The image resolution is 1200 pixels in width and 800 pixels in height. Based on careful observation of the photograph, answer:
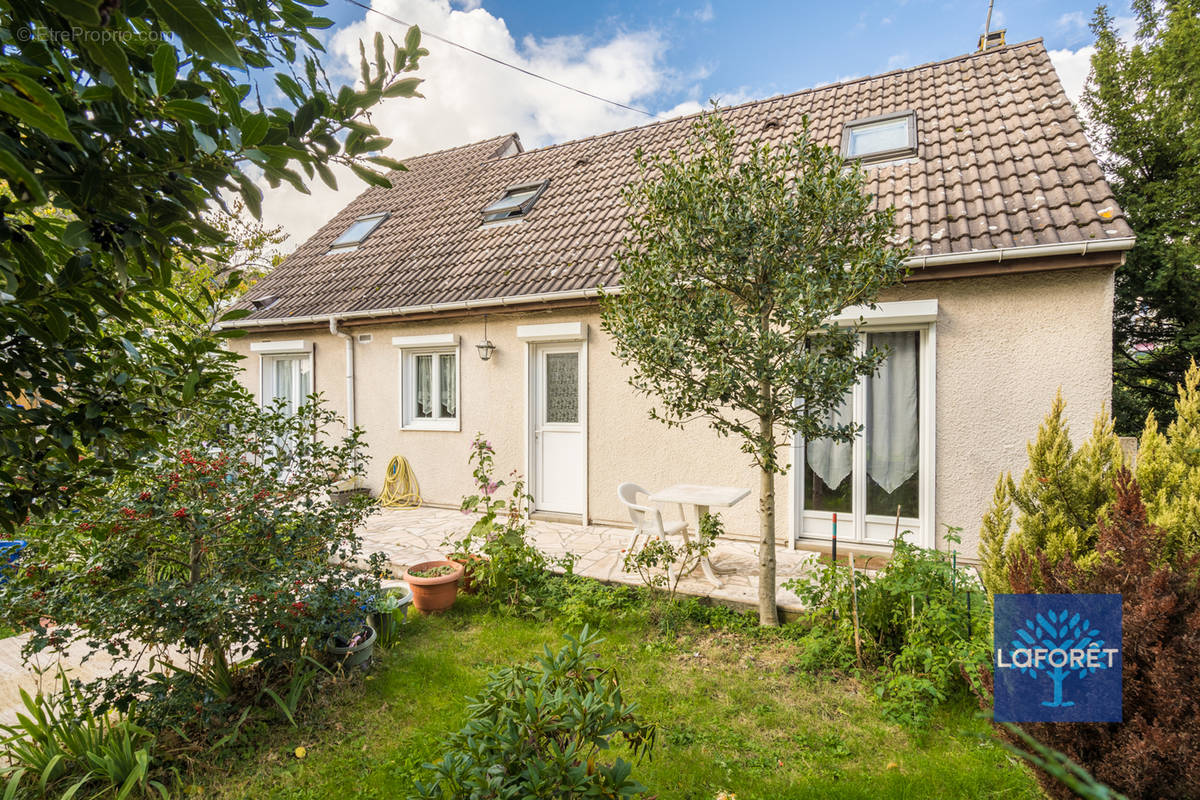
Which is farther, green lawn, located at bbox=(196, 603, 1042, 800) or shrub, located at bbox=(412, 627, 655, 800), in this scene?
green lawn, located at bbox=(196, 603, 1042, 800)

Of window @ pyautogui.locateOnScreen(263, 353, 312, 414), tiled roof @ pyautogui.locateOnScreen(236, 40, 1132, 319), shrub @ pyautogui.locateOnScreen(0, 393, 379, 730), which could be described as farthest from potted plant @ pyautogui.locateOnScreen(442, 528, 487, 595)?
window @ pyautogui.locateOnScreen(263, 353, 312, 414)

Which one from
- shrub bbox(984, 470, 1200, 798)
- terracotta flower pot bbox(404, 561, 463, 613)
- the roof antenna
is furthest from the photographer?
the roof antenna

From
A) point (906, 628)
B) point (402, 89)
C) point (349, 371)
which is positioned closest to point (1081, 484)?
point (906, 628)

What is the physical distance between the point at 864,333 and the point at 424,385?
20.8ft

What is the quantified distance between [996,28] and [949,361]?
6677 millimetres

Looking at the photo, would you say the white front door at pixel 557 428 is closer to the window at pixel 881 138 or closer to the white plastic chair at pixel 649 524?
the white plastic chair at pixel 649 524

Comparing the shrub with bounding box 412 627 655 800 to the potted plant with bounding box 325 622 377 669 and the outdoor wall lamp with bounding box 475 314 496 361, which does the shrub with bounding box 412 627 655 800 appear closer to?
the potted plant with bounding box 325 622 377 669

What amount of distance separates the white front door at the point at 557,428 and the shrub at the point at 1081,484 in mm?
4652

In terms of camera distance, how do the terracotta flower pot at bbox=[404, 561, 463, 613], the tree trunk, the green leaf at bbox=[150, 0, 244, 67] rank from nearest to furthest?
the green leaf at bbox=[150, 0, 244, 67]
the tree trunk
the terracotta flower pot at bbox=[404, 561, 463, 613]

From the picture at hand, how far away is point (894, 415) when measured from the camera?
18.3 feet

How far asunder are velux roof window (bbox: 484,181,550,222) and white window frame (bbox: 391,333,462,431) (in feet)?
8.73

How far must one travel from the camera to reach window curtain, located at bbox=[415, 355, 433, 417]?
27.9 feet

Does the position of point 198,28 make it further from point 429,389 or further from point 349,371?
point 349,371

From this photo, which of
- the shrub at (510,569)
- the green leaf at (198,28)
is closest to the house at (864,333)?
the shrub at (510,569)
